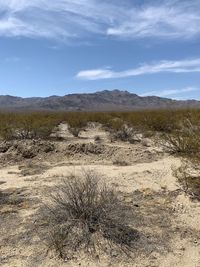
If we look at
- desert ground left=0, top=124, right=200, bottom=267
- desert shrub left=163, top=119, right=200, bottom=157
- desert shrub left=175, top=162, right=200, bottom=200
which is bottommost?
desert ground left=0, top=124, right=200, bottom=267

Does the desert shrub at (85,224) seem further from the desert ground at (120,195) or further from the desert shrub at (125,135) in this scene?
the desert shrub at (125,135)

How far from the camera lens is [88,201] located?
25.8ft

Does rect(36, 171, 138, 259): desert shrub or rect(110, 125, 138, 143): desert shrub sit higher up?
rect(110, 125, 138, 143): desert shrub

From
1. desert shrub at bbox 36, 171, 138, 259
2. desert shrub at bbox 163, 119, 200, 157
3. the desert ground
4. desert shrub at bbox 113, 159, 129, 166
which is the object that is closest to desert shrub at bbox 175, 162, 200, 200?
the desert ground

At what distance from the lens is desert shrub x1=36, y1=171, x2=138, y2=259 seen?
7.05 metres

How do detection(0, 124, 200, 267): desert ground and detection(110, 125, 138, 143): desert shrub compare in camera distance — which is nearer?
detection(0, 124, 200, 267): desert ground

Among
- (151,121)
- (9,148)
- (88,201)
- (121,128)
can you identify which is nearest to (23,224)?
(88,201)

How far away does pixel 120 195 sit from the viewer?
392 inches

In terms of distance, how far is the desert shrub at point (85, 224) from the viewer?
23.1 ft

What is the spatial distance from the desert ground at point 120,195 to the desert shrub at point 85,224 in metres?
0.18

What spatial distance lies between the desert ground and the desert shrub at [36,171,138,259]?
0.59ft

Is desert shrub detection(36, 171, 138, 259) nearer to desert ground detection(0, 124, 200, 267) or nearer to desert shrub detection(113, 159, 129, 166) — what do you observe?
desert ground detection(0, 124, 200, 267)

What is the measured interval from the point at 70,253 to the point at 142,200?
3028 millimetres

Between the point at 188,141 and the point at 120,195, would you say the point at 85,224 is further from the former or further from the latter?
the point at 188,141
